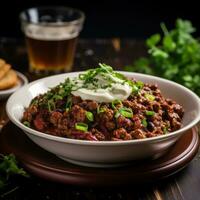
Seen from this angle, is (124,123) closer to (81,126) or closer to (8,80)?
(81,126)

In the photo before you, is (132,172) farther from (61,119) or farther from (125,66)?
(125,66)

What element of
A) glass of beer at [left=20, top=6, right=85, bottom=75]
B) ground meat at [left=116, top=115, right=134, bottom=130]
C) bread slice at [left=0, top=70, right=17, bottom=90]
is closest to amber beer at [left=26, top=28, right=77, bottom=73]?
glass of beer at [left=20, top=6, right=85, bottom=75]

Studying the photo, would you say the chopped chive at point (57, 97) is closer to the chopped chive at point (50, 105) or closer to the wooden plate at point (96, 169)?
the chopped chive at point (50, 105)

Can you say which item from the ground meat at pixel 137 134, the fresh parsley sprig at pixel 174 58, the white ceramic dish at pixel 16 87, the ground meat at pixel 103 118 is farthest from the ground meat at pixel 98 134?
the fresh parsley sprig at pixel 174 58

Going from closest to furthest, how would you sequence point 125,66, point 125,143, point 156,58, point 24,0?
point 125,143 < point 156,58 < point 125,66 < point 24,0

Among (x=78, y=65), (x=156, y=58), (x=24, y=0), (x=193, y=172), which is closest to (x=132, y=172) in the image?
(x=193, y=172)
